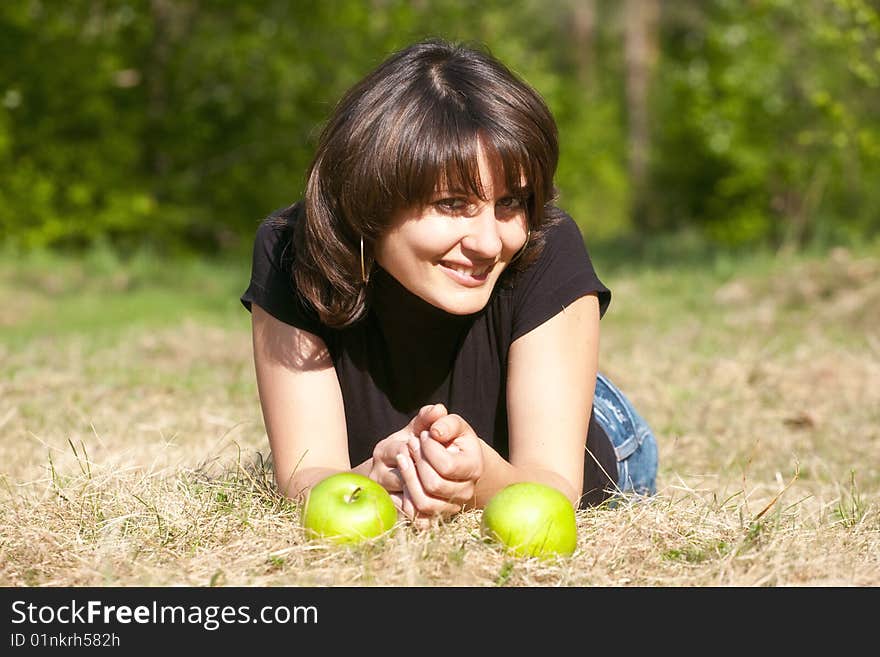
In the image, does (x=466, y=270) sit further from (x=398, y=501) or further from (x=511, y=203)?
(x=398, y=501)

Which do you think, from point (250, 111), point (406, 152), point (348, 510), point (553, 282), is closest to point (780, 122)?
point (250, 111)

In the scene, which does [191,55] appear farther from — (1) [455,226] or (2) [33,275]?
(1) [455,226]

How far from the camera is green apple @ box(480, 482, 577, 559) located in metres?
2.74

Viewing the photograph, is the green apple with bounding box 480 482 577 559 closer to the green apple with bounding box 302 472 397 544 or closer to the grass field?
the grass field

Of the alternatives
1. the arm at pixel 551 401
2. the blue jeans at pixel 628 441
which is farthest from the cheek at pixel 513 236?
the blue jeans at pixel 628 441

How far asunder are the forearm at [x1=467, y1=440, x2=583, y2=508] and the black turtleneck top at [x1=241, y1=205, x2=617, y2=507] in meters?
0.38

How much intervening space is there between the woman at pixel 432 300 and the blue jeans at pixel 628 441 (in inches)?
13.6

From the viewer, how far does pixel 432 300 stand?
3.01m

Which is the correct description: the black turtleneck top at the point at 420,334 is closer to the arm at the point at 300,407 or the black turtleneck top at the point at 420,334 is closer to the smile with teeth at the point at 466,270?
the arm at the point at 300,407

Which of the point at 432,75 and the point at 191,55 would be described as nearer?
the point at 432,75

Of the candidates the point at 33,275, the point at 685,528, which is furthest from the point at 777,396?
the point at 33,275

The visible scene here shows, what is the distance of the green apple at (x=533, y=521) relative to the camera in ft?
9.00

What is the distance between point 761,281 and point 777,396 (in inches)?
153
